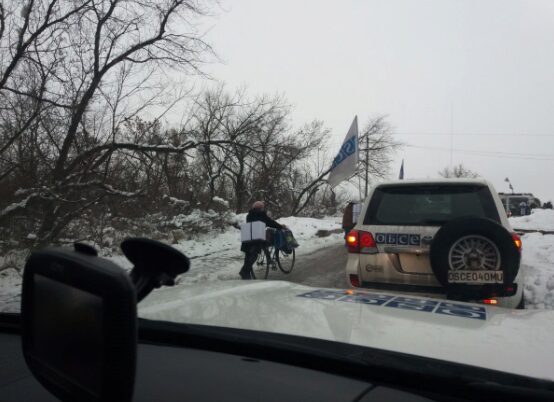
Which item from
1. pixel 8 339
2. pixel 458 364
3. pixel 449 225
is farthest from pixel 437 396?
pixel 449 225

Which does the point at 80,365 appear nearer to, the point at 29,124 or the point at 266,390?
the point at 266,390

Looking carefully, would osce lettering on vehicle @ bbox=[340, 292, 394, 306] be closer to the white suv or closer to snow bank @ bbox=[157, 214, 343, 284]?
the white suv

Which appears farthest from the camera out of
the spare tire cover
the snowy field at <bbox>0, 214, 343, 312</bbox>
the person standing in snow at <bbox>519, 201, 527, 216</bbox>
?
the person standing in snow at <bbox>519, 201, 527, 216</bbox>

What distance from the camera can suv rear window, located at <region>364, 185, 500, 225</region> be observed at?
14.5 feet

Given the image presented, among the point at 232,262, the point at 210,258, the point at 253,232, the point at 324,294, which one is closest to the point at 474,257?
the point at 324,294

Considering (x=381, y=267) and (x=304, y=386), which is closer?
(x=304, y=386)

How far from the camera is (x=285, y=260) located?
1145 centimetres

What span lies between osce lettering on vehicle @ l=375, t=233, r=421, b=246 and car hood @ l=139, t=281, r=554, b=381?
1.29 meters

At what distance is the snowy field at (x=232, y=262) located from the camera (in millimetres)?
6949

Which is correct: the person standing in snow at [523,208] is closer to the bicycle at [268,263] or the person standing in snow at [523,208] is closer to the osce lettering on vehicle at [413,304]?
the bicycle at [268,263]

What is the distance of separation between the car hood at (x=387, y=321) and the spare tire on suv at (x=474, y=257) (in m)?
1.00

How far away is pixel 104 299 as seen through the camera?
2.75 ft

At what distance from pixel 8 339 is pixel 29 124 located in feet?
29.2

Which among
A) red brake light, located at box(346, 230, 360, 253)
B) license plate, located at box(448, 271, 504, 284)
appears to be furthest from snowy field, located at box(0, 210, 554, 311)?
license plate, located at box(448, 271, 504, 284)
